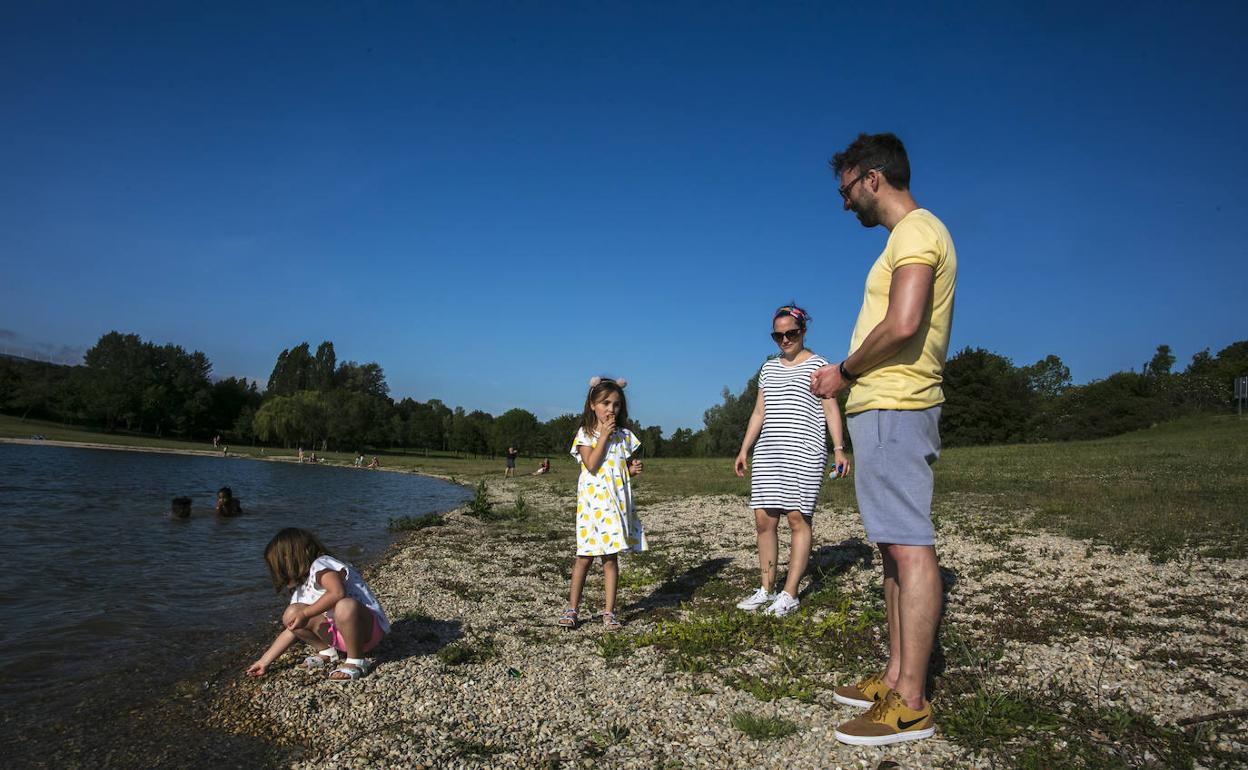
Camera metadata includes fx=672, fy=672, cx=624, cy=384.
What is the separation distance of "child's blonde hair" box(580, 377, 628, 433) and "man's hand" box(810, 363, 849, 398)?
2.57 metres

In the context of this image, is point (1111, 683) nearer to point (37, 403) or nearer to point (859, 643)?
point (859, 643)

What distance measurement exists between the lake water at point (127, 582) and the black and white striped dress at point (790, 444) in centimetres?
431

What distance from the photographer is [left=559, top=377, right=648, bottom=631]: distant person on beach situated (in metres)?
5.46

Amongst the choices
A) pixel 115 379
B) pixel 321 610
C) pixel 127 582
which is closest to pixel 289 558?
pixel 321 610

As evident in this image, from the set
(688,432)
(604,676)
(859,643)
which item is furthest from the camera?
(688,432)

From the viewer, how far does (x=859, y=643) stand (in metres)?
4.62

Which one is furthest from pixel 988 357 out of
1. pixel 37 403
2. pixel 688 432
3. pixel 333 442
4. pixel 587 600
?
pixel 37 403

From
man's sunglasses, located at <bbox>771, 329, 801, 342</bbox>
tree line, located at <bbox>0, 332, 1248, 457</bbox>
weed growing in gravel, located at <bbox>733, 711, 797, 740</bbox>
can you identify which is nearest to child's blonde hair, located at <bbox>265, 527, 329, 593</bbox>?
weed growing in gravel, located at <bbox>733, 711, 797, 740</bbox>

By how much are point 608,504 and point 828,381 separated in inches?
104

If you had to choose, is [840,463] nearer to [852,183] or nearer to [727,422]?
[852,183]

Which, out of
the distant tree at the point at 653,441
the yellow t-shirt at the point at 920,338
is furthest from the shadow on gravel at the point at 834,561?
the distant tree at the point at 653,441

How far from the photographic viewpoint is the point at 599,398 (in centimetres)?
570

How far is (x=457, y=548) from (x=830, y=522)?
6.16 metres

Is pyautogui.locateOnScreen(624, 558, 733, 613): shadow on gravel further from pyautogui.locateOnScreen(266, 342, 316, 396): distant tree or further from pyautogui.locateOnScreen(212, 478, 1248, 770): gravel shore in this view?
pyautogui.locateOnScreen(266, 342, 316, 396): distant tree
